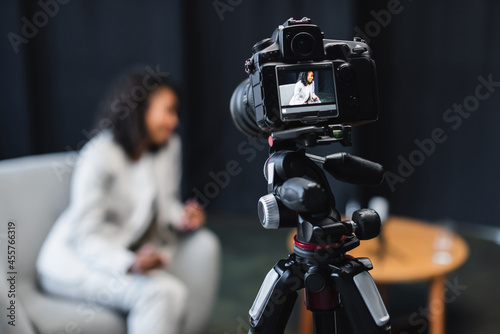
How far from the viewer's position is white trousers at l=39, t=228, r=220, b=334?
156cm

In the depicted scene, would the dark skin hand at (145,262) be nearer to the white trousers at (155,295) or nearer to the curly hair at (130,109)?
the white trousers at (155,295)

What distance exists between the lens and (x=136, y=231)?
5.87 feet

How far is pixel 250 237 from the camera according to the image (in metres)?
3.37

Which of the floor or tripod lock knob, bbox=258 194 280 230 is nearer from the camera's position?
tripod lock knob, bbox=258 194 280 230

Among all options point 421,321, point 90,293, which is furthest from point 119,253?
point 421,321

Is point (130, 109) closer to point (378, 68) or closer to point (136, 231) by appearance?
point (136, 231)

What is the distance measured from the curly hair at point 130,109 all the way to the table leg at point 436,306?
123cm

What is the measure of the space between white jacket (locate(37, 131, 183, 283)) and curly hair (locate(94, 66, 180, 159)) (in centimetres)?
4

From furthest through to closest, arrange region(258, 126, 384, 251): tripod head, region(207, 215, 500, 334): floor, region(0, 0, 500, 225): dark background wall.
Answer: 1. region(0, 0, 500, 225): dark background wall
2. region(207, 215, 500, 334): floor
3. region(258, 126, 384, 251): tripod head

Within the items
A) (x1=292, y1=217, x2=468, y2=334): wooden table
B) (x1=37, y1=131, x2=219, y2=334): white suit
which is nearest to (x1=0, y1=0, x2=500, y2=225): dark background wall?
(x1=292, y1=217, x2=468, y2=334): wooden table

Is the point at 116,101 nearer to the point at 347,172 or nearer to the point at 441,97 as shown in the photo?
the point at 347,172

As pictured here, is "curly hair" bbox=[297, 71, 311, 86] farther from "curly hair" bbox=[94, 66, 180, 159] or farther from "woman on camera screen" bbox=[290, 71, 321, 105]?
"curly hair" bbox=[94, 66, 180, 159]

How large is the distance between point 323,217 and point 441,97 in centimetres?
279

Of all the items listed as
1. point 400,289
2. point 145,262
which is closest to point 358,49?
point 145,262
